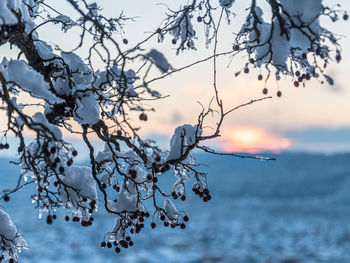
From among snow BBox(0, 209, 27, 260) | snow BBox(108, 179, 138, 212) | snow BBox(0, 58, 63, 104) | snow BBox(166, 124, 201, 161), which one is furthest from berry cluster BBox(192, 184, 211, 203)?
snow BBox(0, 209, 27, 260)

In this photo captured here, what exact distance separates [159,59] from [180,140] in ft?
3.81

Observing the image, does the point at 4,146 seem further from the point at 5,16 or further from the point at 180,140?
the point at 180,140

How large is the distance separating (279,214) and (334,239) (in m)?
15.6

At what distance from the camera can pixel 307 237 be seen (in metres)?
39.0

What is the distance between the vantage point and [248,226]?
150 ft

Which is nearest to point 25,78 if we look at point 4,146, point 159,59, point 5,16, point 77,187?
point 5,16

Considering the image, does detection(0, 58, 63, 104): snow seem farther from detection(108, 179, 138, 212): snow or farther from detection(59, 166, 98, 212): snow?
detection(108, 179, 138, 212): snow

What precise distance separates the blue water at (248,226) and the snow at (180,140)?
2880 centimetres

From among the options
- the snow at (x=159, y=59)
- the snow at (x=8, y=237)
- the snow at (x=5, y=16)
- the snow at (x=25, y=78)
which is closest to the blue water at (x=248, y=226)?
the snow at (x=8, y=237)

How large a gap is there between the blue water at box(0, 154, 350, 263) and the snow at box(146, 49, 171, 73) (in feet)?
98.1

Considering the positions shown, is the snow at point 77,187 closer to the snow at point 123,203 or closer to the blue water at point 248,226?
the snow at point 123,203

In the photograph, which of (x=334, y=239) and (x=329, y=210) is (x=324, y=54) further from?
(x=329, y=210)

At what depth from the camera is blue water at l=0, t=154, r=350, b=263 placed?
33.2 metres

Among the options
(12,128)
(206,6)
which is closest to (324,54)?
(206,6)
